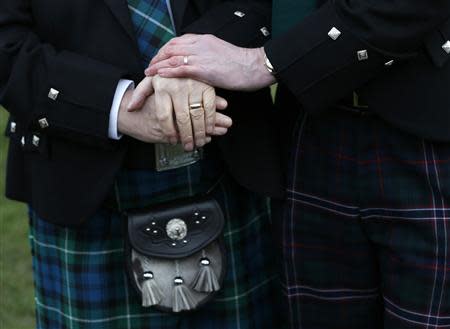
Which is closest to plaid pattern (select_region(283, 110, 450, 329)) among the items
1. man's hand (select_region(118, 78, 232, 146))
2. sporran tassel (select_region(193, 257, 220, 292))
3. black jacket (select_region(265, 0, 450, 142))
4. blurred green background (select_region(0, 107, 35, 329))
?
black jacket (select_region(265, 0, 450, 142))

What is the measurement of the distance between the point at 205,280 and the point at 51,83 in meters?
0.61

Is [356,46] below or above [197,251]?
above

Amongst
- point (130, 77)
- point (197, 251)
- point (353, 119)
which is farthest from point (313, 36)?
point (197, 251)

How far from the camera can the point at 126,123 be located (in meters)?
2.40

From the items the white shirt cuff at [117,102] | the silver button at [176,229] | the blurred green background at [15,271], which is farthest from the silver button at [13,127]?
the blurred green background at [15,271]

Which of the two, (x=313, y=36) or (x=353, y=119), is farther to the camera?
(x=353, y=119)

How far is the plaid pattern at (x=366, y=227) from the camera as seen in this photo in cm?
241

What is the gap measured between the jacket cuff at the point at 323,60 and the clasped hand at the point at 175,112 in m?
0.16

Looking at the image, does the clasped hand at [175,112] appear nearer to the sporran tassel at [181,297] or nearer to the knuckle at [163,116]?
the knuckle at [163,116]

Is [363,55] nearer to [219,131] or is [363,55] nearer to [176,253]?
[219,131]

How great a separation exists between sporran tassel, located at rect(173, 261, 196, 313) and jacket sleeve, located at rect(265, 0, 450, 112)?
1.87 feet

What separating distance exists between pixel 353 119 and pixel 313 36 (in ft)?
0.82

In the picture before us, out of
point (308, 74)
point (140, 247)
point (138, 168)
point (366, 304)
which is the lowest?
point (366, 304)

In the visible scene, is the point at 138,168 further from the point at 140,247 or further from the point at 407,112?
the point at 407,112
